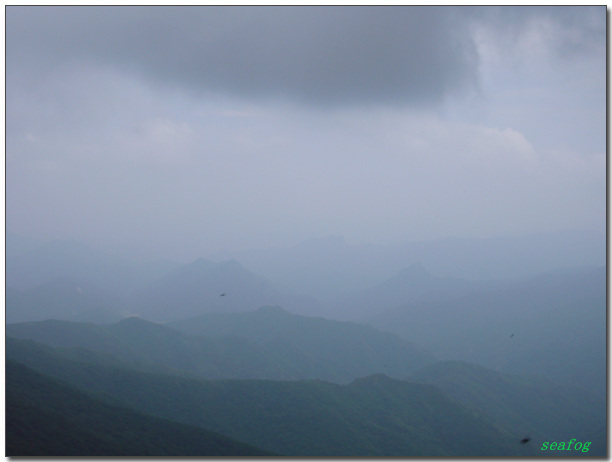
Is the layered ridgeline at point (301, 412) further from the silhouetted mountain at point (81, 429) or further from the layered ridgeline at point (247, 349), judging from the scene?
the layered ridgeline at point (247, 349)

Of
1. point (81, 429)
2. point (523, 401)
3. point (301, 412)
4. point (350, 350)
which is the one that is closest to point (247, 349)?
point (350, 350)

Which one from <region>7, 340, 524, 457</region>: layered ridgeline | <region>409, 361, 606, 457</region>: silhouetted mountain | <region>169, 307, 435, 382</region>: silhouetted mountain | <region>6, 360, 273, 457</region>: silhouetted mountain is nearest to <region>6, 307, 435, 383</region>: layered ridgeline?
<region>169, 307, 435, 382</region>: silhouetted mountain

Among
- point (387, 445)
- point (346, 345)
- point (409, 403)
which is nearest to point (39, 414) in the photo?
point (387, 445)

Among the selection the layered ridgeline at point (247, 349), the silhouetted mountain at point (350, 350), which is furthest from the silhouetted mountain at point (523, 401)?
the layered ridgeline at point (247, 349)

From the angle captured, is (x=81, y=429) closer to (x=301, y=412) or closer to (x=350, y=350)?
(x=301, y=412)

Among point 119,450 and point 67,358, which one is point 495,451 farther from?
point 67,358

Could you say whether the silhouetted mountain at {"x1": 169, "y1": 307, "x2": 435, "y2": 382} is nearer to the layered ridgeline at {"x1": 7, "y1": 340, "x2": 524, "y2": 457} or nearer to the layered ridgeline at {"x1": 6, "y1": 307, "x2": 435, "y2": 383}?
the layered ridgeline at {"x1": 6, "y1": 307, "x2": 435, "y2": 383}
